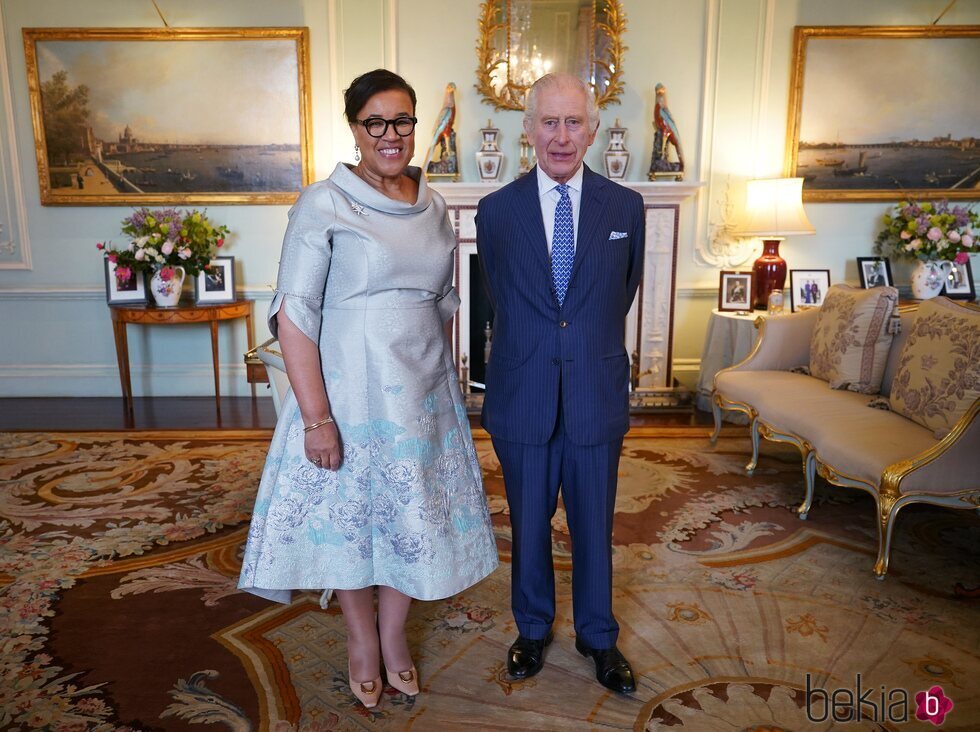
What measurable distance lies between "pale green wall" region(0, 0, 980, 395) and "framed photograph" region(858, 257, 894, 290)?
0.14 m

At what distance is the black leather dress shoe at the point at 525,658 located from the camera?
2.15m

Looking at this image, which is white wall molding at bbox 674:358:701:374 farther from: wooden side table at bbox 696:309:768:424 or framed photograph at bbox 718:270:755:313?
framed photograph at bbox 718:270:755:313

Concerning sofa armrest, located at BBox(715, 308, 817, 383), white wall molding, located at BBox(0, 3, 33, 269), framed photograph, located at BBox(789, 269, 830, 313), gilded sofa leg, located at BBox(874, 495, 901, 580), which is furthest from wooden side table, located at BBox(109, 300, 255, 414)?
gilded sofa leg, located at BBox(874, 495, 901, 580)

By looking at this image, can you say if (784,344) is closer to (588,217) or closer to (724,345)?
(724,345)

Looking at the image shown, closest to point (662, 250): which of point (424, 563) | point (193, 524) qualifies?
point (193, 524)

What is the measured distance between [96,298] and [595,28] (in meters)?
4.12

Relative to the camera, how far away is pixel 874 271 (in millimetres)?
5473

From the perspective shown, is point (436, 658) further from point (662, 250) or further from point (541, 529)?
point (662, 250)

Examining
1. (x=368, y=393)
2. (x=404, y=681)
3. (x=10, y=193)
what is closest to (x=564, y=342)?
(x=368, y=393)

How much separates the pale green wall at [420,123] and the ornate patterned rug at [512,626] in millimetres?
2173

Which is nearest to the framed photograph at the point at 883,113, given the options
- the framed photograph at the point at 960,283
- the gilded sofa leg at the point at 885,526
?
the framed photograph at the point at 960,283

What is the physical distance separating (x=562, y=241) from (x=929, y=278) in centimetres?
418

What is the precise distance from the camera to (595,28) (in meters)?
5.22

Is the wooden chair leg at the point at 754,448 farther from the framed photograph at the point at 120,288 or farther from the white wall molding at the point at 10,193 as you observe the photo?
the white wall molding at the point at 10,193
